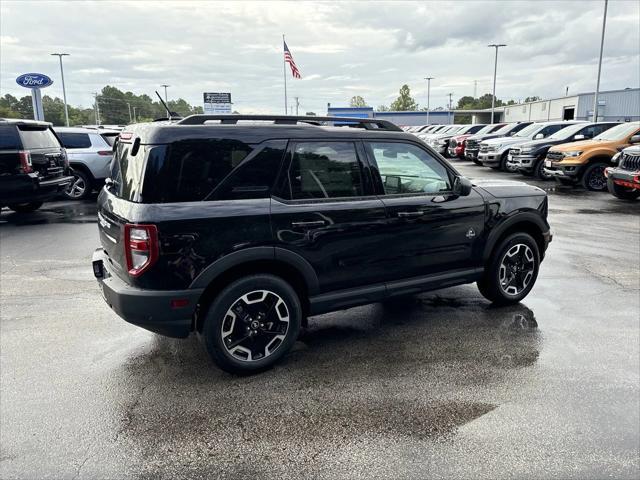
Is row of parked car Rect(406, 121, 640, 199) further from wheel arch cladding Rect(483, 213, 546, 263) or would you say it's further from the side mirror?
the side mirror

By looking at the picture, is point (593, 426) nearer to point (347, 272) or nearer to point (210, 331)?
point (347, 272)

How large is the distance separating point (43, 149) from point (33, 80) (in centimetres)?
1479

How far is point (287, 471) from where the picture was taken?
2697 mm

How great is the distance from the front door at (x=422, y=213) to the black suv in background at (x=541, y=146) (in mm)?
12727

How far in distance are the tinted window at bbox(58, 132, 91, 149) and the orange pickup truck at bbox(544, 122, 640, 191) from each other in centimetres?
1263

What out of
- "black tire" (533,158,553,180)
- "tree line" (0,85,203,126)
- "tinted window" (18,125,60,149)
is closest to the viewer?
"tinted window" (18,125,60,149)

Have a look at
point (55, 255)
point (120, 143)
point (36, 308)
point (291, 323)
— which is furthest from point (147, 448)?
point (55, 255)

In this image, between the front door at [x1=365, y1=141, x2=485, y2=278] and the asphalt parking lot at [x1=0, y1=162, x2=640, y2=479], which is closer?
the asphalt parking lot at [x1=0, y1=162, x2=640, y2=479]

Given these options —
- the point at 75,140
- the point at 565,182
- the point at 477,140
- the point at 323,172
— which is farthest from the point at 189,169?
the point at 477,140

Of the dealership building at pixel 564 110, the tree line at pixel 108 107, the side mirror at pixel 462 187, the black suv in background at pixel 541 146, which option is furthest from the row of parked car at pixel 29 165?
the tree line at pixel 108 107

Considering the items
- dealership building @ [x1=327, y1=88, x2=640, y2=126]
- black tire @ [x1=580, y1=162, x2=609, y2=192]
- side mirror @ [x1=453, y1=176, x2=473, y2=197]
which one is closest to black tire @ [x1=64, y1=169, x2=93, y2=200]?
side mirror @ [x1=453, y1=176, x2=473, y2=197]

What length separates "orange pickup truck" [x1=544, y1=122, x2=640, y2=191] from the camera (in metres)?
13.4

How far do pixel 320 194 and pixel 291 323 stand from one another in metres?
1.03

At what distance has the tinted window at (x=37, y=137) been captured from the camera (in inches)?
357
